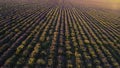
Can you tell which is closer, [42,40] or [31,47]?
[31,47]

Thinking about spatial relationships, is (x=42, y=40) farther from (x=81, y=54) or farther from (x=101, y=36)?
(x=101, y=36)

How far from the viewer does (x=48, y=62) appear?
12.9 m

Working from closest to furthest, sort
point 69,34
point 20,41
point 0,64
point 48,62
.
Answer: point 0,64
point 48,62
point 20,41
point 69,34

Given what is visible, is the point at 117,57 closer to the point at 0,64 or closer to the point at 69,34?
the point at 69,34

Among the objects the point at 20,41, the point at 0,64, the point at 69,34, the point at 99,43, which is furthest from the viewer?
the point at 69,34

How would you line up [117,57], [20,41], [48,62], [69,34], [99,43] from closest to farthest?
[48,62]
[117,57]
[20,41]
[99,43]
[69,34]

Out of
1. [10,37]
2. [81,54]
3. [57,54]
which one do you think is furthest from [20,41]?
[81,54]

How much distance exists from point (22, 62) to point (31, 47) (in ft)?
9.87

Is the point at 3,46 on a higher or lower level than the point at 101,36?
higher

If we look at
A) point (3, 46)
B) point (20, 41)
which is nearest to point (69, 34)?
point (20, 41)

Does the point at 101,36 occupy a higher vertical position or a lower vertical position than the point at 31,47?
lower

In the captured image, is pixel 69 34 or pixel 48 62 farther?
pixel 69 34

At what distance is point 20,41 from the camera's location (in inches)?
656

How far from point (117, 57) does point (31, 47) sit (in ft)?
19.8
